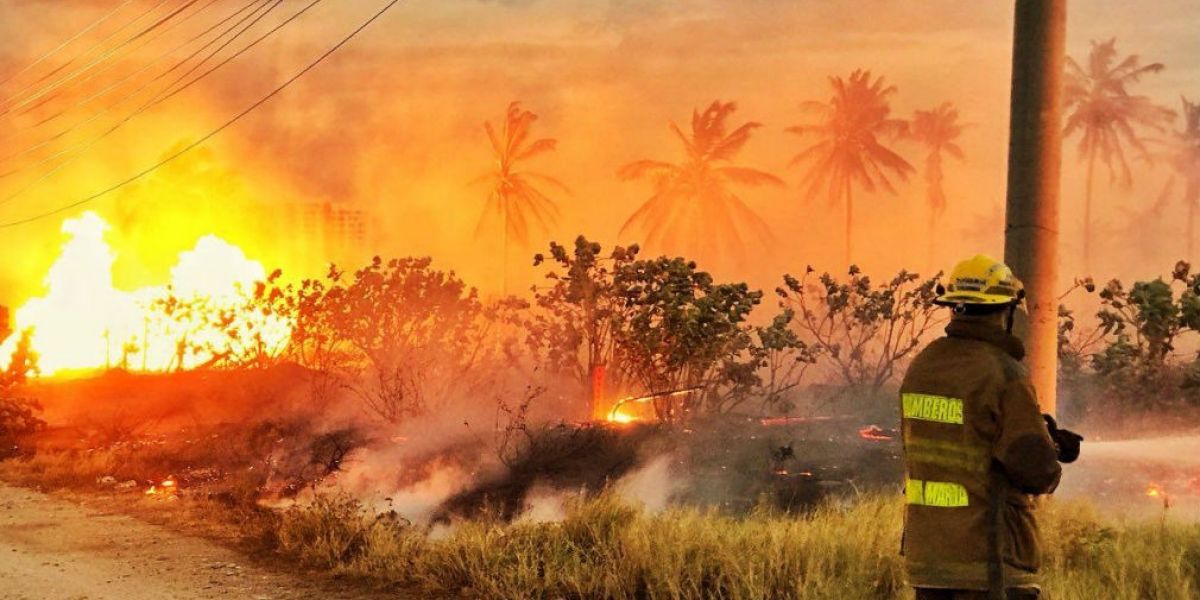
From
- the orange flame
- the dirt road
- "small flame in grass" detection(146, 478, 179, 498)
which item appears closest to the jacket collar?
the dirt road

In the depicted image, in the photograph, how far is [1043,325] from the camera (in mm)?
7926

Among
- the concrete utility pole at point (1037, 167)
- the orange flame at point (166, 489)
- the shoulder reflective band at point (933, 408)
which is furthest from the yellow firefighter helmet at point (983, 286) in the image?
the orange flame at point (166, 489)

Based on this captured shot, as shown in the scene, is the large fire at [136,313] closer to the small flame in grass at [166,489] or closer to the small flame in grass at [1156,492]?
the small flame in grass at [166,489]

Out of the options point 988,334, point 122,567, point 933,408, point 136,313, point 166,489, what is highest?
point 988,334

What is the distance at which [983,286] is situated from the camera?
14.7ft

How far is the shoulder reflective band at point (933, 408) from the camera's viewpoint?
4.34 m

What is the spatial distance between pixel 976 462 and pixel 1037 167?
4.14 metres

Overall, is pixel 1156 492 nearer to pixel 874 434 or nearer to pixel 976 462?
pixel 874 434

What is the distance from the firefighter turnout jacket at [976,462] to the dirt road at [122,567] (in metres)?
5.20

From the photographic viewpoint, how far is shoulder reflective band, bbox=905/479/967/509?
4355 mm

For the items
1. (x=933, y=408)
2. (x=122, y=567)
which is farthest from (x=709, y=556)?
(x=122, y=567)

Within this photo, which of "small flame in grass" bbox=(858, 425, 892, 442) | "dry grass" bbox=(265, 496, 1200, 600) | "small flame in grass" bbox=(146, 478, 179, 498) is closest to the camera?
"dry grass" bbox=(265, 496, 1200, 600)

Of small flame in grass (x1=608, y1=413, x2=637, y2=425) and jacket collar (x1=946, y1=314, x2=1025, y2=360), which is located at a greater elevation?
jacket collar (x1=946, y1=314, x2=1025, y2=360)

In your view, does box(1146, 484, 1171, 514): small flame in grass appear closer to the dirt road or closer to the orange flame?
the dirt road
